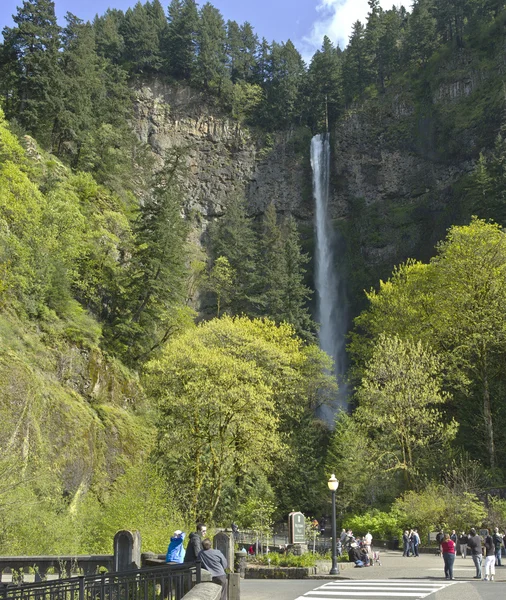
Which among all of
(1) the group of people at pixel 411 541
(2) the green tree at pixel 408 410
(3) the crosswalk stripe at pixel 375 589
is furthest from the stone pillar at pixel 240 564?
(2) the green tree at pixel 408 410

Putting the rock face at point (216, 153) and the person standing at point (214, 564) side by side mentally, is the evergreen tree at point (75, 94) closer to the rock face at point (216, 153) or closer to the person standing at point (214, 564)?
the rock face at point (216, 153)

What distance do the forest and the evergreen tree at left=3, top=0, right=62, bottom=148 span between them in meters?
0.15

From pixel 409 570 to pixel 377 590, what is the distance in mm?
6922

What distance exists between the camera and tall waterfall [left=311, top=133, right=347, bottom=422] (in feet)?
214

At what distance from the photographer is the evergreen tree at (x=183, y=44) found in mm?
83938

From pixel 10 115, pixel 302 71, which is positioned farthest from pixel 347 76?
pixel 10 115

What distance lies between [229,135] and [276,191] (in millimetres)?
10457

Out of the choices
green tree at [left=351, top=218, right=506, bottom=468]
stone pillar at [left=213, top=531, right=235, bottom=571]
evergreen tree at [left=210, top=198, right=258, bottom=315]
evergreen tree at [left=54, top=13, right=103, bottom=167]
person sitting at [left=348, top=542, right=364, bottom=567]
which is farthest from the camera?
evergreen tree at [left=210, top=198, right=258, bottom=315]

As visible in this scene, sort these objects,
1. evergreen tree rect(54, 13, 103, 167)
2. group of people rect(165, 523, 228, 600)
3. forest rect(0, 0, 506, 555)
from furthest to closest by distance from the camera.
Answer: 1. evergreen tree rect(54, 13, 103, 167)
2. forest rect(0, 0, 506, 555)
3. group of people rect(165, 523, 228, 600)

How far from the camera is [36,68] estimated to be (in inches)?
Answer: 1903

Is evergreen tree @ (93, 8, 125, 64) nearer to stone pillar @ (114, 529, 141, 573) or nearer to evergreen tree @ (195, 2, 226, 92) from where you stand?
evergreen tree @ (195, 2, 226, 92)

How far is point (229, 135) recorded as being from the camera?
3233 inches

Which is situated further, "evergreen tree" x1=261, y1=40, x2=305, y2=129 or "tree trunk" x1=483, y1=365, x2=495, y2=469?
"evergreen tree" x1=261, y1=40, x2=305, y2=129

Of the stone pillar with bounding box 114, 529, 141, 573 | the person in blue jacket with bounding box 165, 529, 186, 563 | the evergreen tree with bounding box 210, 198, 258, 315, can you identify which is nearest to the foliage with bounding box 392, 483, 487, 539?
the person in blue jacket with bounding box 165, 529, 186, 563
